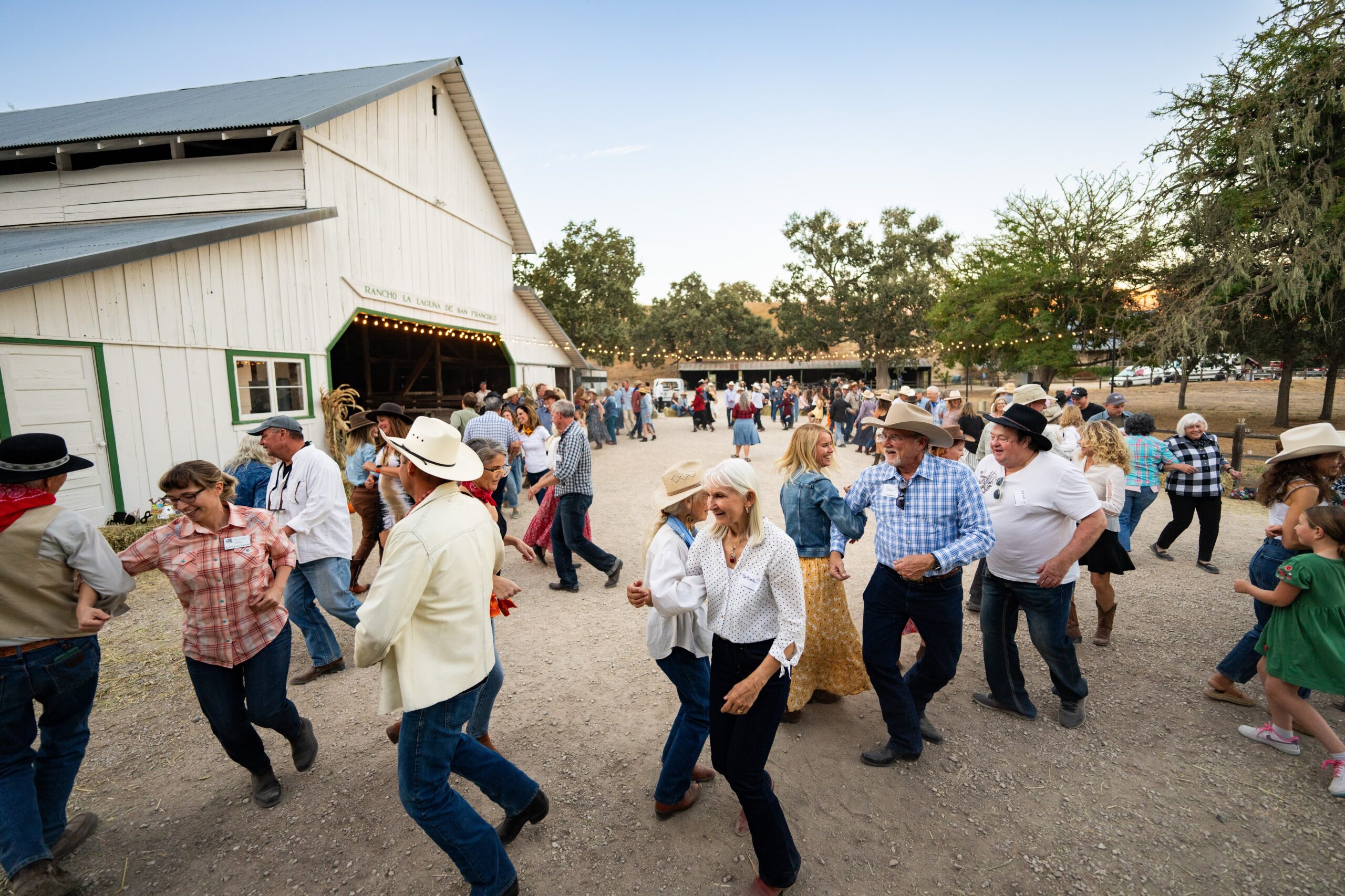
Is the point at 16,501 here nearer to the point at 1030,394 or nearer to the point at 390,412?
the point at 390,412

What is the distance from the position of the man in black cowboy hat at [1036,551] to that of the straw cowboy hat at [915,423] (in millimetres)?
446

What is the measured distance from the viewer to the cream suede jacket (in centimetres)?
206

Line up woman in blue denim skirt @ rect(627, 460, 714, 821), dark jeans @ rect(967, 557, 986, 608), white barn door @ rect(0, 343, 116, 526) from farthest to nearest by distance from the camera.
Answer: white barn door @ rect(0, 343, 116, 526), dark jeans @ rect(967, 557, 986, 608), woman in blue denim skirt @ rect(627, 460, 714, 821)

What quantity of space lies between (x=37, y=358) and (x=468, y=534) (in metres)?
7.69

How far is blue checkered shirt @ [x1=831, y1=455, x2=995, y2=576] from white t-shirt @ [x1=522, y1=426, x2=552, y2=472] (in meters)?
5.61

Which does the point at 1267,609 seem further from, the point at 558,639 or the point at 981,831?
the point at 558,639

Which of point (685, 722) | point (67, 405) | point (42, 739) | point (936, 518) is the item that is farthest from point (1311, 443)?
point (67, 405)

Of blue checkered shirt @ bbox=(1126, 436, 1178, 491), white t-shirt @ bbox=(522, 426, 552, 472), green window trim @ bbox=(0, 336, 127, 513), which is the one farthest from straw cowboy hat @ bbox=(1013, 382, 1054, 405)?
green window trim @ bbox=(0, 336, 127, 513)

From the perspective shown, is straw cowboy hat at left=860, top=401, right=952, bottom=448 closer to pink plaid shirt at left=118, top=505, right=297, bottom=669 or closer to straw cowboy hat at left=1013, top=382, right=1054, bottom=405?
pink plaid shirt at left=118, top=505, right=297, bottom=669

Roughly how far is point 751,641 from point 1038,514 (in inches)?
79.9

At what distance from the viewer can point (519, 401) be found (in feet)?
31.2

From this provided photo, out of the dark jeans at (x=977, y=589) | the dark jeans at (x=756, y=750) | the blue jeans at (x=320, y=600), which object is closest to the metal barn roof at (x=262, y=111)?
the blue jeans at (x=320, y=600)

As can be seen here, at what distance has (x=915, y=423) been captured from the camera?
303 cm

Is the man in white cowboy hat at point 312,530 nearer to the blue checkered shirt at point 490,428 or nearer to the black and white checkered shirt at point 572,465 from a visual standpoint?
the black and white checkered shirt at point 572,465
